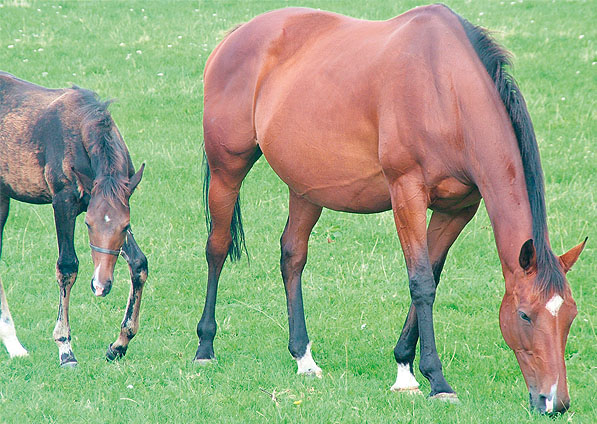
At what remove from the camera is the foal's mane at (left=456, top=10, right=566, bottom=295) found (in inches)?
169

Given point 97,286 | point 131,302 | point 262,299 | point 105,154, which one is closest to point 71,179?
point 105,154

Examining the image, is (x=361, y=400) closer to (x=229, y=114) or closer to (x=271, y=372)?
(x=271, y=372)

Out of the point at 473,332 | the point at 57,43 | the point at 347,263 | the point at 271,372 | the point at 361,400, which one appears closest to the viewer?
the point at 361,400

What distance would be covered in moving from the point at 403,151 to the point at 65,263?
2.78m

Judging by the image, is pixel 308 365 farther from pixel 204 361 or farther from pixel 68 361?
pixel 68 361

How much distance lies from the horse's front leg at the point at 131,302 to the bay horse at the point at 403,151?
558mm

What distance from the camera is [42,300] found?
23.5 feet

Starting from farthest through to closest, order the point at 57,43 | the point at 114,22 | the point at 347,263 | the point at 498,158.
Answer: the point at 114,22
the point at 57,43
the point at 347,263
the point at 498,158

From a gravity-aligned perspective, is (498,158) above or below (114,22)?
above

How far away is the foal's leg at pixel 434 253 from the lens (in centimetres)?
530

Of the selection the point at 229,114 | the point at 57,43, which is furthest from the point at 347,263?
the point at 57,43

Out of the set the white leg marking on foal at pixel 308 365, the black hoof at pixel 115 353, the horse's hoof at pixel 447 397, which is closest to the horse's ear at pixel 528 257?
the horse's hoof at pixel 447 397

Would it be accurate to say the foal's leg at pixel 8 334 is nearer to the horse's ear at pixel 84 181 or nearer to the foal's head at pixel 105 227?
the foal's head at pixel 105 227

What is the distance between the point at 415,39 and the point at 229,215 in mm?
2309
